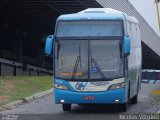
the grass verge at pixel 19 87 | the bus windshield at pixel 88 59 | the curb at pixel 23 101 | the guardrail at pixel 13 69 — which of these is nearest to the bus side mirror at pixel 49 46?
the bus windshield at pixel 88 59

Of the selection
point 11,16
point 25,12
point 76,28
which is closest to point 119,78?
point 76,28

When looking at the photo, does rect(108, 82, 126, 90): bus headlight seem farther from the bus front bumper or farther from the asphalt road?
the asphalt road

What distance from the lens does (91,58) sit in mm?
19297

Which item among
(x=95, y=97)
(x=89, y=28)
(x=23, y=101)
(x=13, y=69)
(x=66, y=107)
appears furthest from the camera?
(x=13, y=69)

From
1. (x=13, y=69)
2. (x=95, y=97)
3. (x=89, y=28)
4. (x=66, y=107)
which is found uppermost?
(x=89, y=28)

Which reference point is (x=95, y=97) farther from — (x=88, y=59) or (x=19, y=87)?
(x=19, y=87)

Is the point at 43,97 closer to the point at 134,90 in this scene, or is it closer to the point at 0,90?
the point at 0,90

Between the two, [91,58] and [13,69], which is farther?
[13,69]

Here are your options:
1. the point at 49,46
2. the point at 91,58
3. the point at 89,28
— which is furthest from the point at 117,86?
the point at 49,46

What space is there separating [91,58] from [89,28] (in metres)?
0.97

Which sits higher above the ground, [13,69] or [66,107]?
[66,107]

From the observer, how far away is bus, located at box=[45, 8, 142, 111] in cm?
1897

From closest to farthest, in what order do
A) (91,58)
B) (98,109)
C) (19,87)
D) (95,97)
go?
(95,97), (91,58), (98,109), (19,87)

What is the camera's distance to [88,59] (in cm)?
1930
